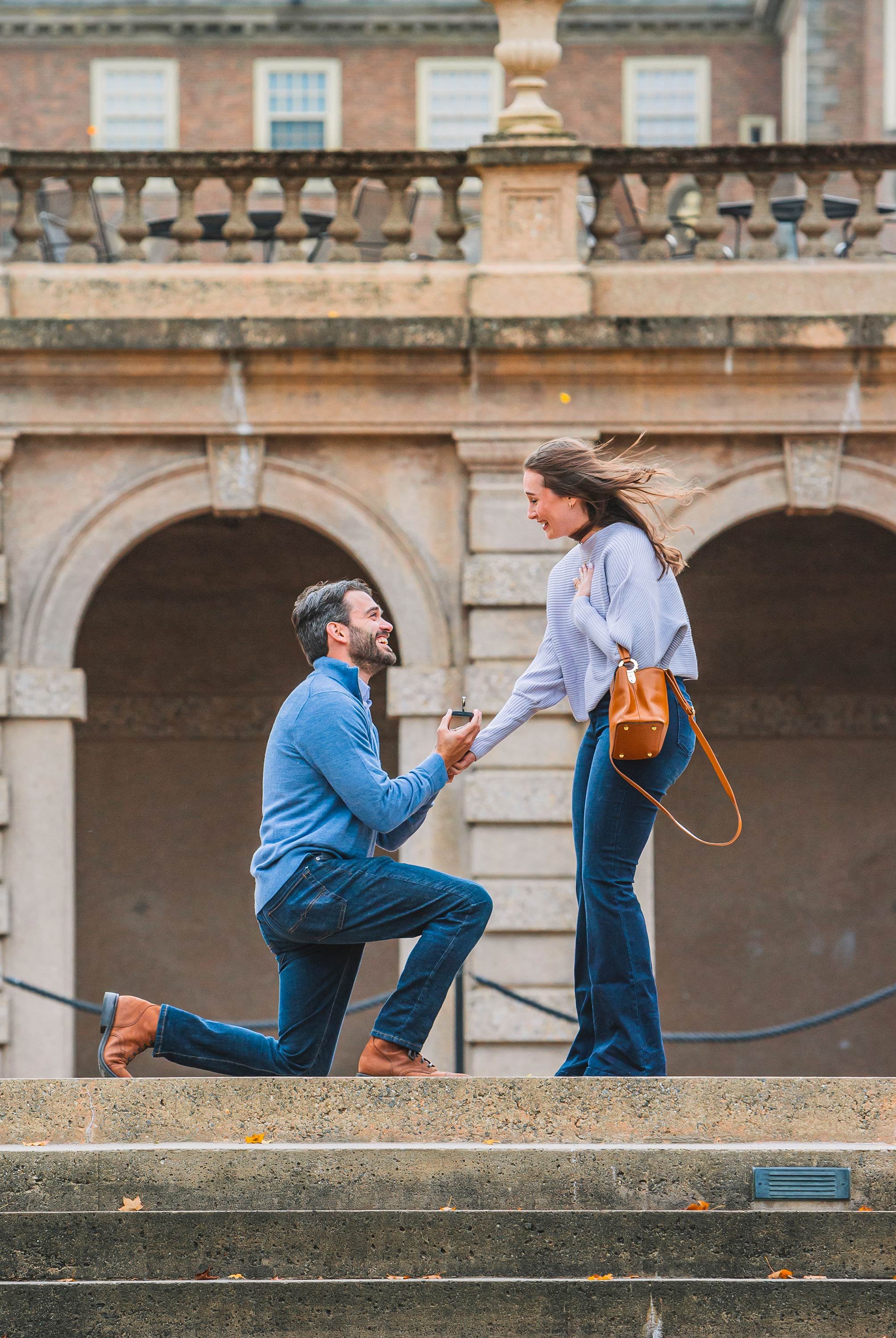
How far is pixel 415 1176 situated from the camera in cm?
480

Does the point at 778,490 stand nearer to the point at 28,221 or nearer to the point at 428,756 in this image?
the point at 428,756

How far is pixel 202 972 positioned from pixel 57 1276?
33.8ft

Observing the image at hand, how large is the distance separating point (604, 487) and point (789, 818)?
9561mm

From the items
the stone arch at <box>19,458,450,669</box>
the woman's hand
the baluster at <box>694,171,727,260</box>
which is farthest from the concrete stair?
the baluster at <box>694,171,727,260</box>

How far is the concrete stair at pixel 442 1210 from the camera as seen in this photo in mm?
4219

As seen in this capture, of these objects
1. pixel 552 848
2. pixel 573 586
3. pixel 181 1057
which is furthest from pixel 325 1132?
pixel 552 848

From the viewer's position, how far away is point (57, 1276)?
439cm

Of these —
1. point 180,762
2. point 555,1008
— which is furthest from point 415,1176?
point 180,762

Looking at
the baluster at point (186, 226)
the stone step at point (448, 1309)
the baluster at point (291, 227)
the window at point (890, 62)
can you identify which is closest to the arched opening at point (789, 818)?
the baluster at point (291, 227)

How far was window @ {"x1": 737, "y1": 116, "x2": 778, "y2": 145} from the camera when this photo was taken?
27.3m

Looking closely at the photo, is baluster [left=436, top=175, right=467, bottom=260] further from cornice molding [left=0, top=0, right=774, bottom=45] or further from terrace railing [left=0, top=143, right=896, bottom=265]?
cornice molding [left=0, top=0, right=774, bottom=45]

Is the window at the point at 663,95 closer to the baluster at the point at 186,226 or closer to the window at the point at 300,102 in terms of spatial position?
the window at the point at 300,102

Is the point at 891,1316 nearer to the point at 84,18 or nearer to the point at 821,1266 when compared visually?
the point at 821,1266

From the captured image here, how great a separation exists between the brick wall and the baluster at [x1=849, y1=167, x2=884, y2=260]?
16845mm
